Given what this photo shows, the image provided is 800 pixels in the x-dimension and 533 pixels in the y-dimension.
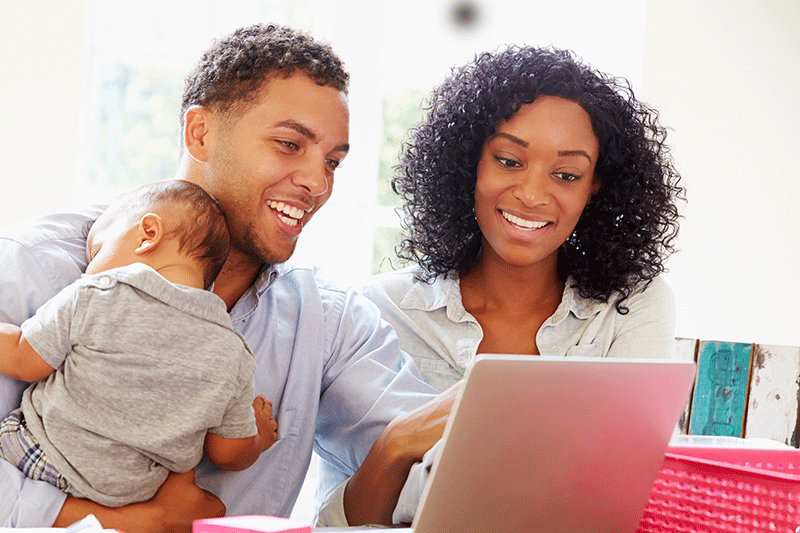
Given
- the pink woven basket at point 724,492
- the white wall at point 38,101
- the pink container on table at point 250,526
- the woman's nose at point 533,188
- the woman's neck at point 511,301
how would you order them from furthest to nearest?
the white wall at point 38,101
the woman's neck at point 511,301
the woman's nose at point 533,188
the pink woven basket at point 724,492
the pink container on table at point 250,526

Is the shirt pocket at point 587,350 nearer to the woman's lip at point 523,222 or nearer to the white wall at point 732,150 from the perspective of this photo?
the woman's lip at point 523,222

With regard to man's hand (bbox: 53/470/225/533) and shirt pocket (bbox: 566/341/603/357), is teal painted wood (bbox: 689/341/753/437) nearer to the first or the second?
shirt pocket (bbox: 566/341/603/357)

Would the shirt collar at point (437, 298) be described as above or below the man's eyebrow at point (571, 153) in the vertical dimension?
below

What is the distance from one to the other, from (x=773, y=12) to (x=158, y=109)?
297 centimetres

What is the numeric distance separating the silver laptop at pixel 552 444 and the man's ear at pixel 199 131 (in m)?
0.97

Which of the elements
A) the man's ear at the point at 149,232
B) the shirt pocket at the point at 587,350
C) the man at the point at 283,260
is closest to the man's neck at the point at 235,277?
the man at the point at 283,260

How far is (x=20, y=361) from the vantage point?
41.8 inches

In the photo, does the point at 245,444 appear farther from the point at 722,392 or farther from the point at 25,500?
the point at 722,392

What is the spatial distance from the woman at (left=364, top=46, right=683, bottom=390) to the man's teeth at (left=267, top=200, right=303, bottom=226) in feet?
1.52


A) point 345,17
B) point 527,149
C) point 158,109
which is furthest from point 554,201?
point 158,109

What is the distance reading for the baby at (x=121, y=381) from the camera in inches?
41.4

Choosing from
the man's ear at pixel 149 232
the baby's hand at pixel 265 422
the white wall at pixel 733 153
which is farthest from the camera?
the white wall at pixel 733 153

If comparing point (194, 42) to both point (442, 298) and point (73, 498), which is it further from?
point (73, 498)

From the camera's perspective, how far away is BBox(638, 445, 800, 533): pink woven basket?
33.6 inches
